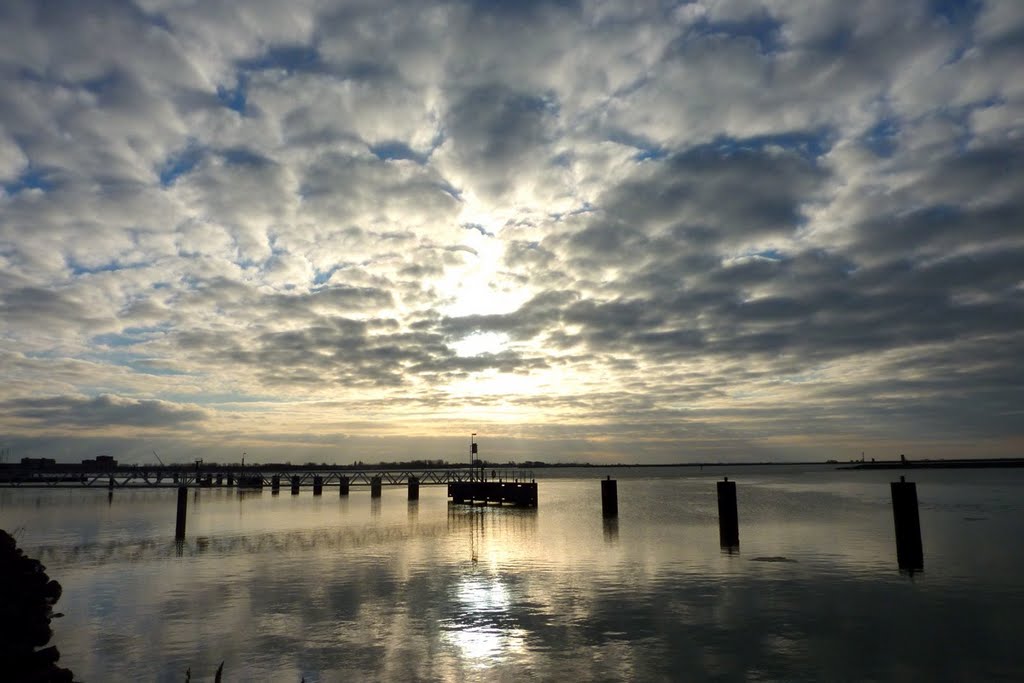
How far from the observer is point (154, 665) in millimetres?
17953

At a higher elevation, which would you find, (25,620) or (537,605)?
(25,620)

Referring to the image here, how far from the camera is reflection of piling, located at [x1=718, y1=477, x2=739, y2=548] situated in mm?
43438

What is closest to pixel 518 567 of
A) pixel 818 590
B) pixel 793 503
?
pixel 818 590

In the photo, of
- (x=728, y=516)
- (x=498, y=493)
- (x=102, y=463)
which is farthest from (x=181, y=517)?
(x=102, y=463)

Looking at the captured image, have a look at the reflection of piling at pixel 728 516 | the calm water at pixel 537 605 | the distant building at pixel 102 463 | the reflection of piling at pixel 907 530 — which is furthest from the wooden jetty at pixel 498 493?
the distant building at pixel 102 463

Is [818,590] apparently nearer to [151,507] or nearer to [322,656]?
[322,656]

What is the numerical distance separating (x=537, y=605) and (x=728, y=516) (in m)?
24.1

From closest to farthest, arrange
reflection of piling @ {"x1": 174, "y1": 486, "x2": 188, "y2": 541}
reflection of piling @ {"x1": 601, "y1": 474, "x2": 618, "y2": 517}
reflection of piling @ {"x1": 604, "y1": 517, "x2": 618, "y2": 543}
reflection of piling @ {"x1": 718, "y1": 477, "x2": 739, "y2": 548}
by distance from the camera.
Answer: reflection of piling @ {"x1": 718, "y1": 477, "x2": 739, "y2": 548}
reflection of piling @ {"x1": 604, "y1": 517, "x2": 618, "y2": 543}
reflection of piling @ {"x1": 174, "y1": 486, "x2": 188, "y2": 541}
reflection of piling @ {"x1": 601, "y1": 474, "x2": 618, "y2": 517}

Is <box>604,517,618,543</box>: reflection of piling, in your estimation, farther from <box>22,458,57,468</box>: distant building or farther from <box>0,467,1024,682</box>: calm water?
<box>22,458,57,468</box>: distant building

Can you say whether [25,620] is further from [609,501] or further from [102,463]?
[102,463]

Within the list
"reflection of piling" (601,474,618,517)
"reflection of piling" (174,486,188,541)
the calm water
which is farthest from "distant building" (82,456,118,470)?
"reflection of piling" (601,474,618,517)

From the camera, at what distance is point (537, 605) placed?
25.0 meters

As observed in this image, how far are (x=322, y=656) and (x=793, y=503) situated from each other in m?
77.3

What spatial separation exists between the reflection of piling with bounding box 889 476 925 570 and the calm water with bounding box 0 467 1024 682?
2.65 feet
